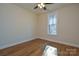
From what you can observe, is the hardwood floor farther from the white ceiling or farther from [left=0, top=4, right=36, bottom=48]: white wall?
the white ceiling

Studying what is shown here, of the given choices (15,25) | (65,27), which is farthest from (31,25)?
(65,27)

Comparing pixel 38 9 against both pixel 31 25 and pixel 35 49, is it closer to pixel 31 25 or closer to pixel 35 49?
pixel 31 25

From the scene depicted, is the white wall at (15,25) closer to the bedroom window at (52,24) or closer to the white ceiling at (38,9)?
the white ceiling at (38,9)

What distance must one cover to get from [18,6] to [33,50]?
470mm

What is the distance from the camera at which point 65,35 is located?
81cm

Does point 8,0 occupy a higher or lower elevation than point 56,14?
higher

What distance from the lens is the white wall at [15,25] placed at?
0.74 meters

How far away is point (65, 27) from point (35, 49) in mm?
398

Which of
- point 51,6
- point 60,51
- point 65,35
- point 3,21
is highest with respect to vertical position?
point 51,6

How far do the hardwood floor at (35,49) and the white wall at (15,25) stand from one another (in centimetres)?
A: 5

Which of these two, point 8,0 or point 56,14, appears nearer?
point 8,0

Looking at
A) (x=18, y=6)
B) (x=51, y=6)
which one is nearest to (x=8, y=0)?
(x=18, y=6)

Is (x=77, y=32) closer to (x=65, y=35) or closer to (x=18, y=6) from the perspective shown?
(x=65, y=35)

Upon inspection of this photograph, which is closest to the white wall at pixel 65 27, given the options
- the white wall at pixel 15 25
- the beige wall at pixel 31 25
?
the beige wall at pixel 31 25
